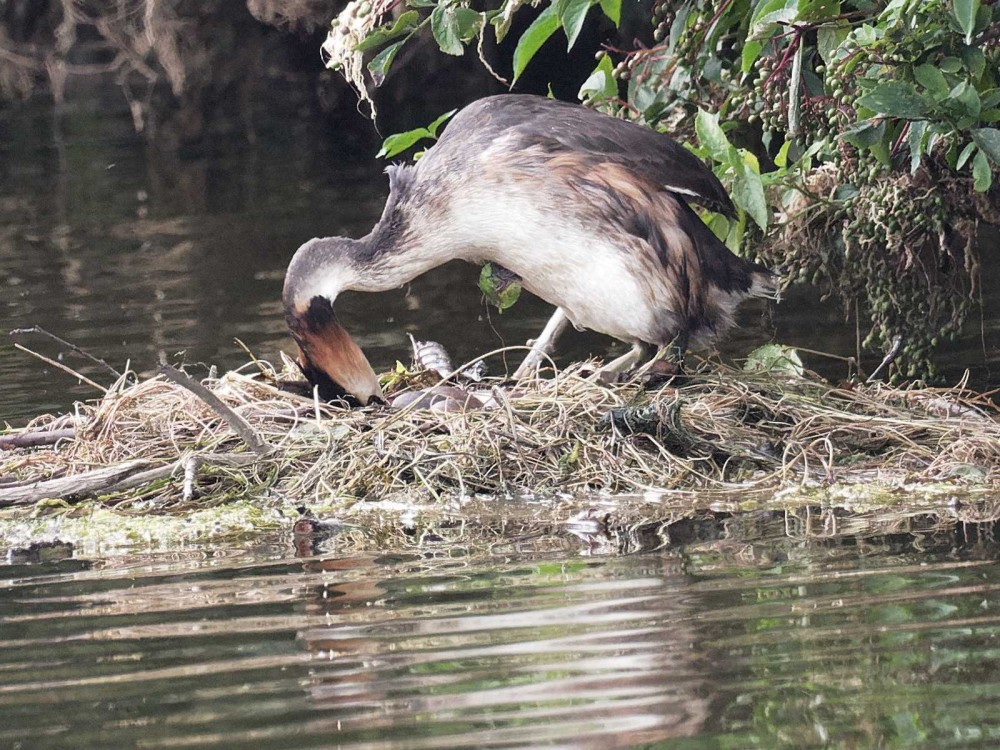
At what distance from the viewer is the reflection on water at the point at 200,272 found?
337 inches

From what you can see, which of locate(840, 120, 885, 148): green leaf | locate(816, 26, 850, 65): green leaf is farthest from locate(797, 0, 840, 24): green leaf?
locate(840, 120, 885, 148): green leaf

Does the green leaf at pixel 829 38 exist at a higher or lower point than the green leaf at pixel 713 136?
higher

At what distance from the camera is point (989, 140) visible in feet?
16.8

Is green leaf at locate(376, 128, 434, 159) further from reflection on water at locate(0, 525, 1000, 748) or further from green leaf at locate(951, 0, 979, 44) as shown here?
green leaf at locate(951, 0, 979, 44)

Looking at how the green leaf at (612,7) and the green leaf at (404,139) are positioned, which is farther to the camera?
the green leaf at (404,139)

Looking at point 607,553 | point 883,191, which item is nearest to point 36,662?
point 607,553

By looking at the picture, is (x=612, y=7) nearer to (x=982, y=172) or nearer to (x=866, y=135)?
(x=866, y=135)

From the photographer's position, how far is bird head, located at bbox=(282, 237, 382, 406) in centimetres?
612

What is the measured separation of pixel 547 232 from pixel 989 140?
1.58 metres

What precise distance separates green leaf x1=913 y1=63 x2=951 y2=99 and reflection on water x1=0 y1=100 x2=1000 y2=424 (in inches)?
89.4

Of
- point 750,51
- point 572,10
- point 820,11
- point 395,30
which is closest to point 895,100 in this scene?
point 820,11

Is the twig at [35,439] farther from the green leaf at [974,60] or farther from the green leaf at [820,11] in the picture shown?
the green leaf at [974,60]

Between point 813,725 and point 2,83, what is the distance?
798 inches

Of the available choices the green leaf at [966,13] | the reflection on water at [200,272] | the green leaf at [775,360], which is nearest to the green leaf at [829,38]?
the green leaf at [966,13]
